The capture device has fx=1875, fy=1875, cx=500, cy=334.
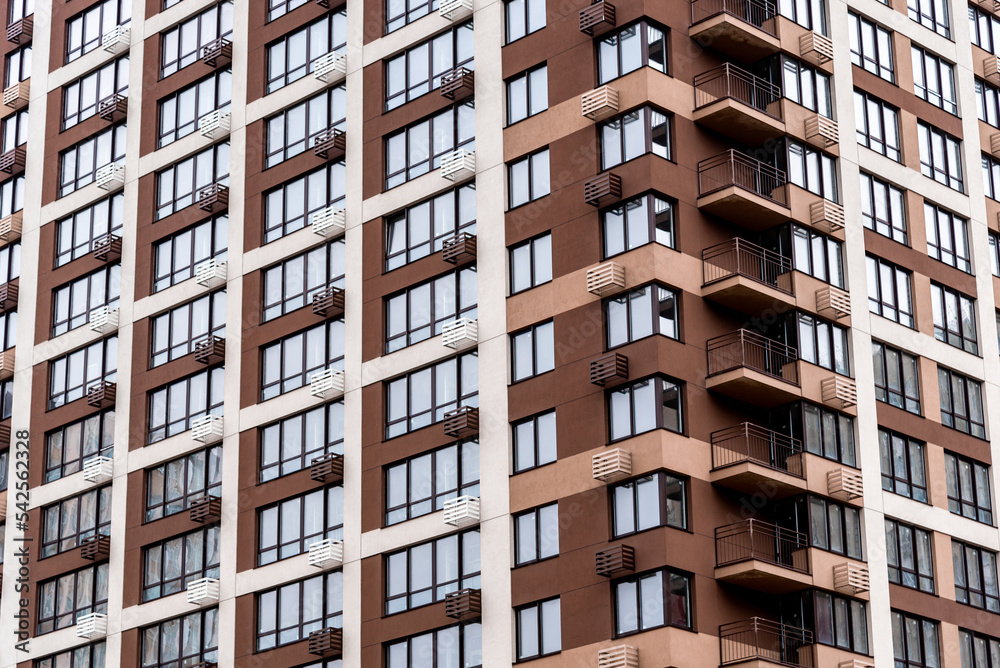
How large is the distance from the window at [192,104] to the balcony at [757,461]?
1106 inches

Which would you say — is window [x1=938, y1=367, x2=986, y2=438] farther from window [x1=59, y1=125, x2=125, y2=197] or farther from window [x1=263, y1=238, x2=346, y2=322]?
window [x1=59, y1=125, x2=125, y2=197]

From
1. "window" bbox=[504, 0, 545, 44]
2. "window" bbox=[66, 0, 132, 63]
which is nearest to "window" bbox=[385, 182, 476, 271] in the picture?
"window" bbox=[504, 0, 545, 44]

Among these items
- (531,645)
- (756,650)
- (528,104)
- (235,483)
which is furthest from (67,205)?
(756,650)

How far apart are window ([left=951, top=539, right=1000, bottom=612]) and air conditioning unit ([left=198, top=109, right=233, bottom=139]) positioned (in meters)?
33.6

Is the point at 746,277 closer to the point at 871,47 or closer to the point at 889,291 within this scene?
the point at 889,291

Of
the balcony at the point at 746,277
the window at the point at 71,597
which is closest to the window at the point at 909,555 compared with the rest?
the balcony at the point at 746,277

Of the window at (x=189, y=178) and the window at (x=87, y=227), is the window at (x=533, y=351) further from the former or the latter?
the window at (x=87, y=227)

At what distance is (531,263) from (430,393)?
602 cm

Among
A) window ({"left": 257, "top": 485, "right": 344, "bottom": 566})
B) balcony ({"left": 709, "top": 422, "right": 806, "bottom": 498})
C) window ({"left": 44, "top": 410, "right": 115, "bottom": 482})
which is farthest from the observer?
window ({"left": 44, "top": 410, "right": 115, "bottom": 482})

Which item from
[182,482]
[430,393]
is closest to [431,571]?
[430,393]

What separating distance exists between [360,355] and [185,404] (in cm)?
967

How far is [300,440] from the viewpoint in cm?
7050

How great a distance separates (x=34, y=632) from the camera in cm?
7725

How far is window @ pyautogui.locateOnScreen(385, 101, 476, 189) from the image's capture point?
69.4m
